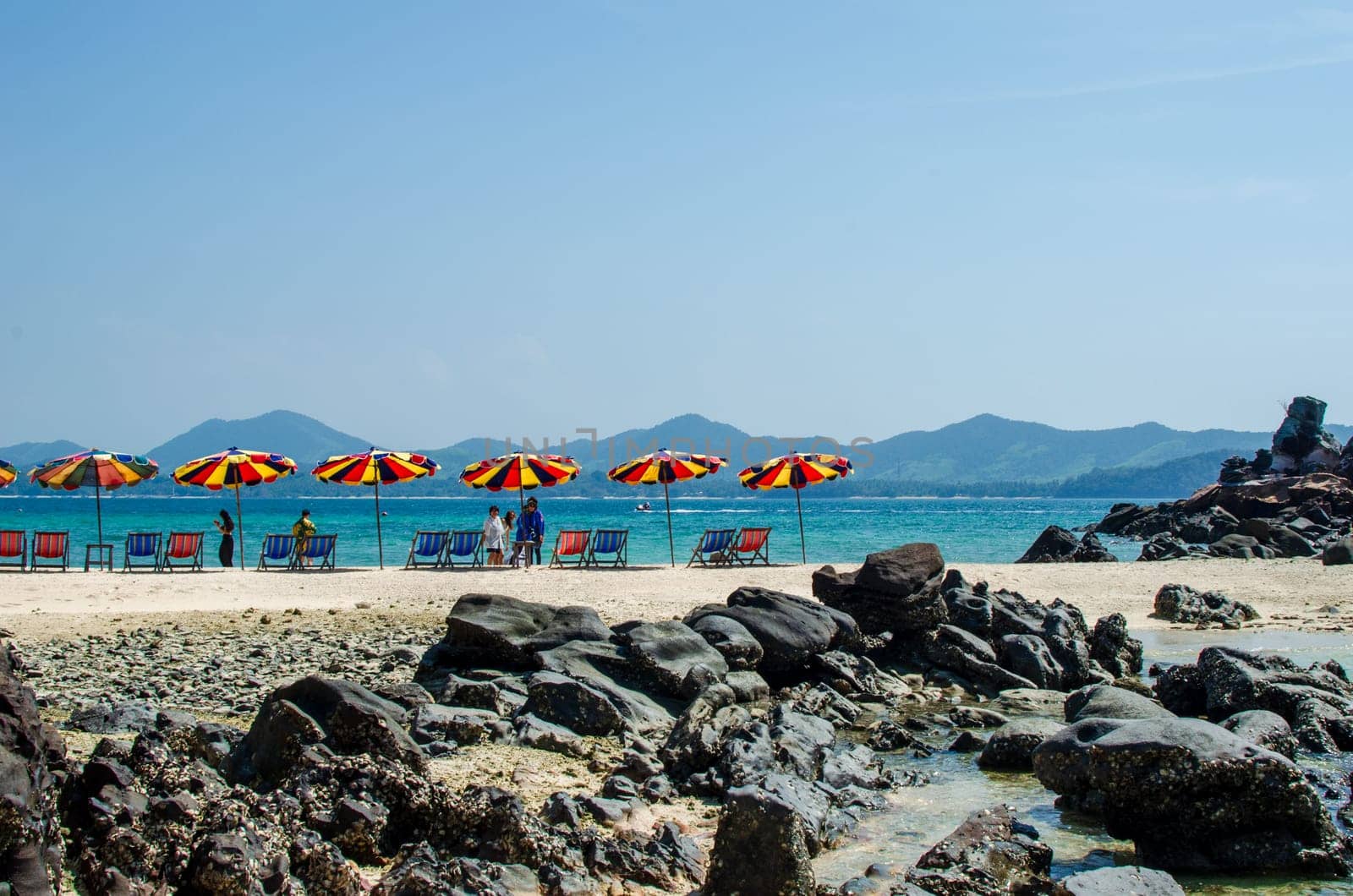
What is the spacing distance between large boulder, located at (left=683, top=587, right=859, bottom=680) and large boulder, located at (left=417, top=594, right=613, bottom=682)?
4.47ft

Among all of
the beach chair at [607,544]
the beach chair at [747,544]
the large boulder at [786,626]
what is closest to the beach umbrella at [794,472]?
the beach chair at [747,544]

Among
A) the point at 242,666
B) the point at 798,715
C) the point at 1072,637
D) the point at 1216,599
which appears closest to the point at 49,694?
the point at 242,666

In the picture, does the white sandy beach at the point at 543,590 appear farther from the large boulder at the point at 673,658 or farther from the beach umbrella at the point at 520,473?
the large boulder at the point at 673,658

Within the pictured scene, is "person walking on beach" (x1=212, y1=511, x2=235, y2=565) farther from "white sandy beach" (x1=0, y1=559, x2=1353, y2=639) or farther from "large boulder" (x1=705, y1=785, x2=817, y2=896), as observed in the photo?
"large boulder" (x1=705, y1=785, x2=817, y2=896)

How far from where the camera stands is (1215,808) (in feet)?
20.2

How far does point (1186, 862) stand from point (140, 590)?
52.5 feet

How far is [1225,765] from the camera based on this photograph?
6.18 meters

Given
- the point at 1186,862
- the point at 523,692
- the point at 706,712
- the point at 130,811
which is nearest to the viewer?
the point at 130,811

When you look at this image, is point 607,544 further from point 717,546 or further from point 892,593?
point 892,593

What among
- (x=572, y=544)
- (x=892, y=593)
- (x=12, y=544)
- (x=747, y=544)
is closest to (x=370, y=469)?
(x=572, y=544)

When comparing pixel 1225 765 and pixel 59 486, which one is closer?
pixel 1225 765

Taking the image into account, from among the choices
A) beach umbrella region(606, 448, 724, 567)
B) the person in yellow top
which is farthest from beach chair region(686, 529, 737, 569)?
the person in yellow top

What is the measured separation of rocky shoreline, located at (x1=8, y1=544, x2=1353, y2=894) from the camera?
503cm

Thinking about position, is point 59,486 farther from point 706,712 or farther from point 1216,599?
point 1216,599
